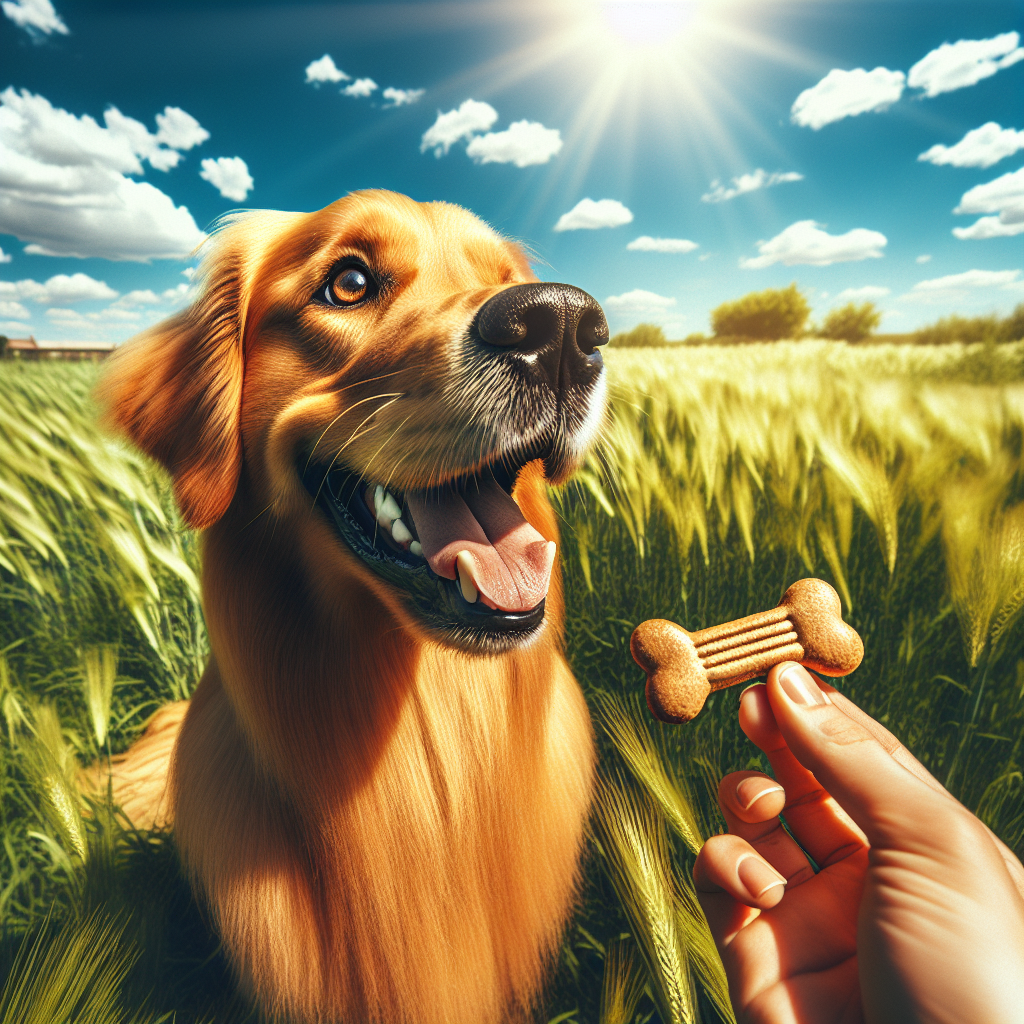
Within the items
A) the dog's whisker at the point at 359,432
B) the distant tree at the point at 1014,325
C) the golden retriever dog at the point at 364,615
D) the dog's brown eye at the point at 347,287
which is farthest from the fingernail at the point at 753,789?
the distant tree at the point at 1014,325

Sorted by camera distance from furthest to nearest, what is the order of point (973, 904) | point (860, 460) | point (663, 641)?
point (860, 460), point (663, 641), point (973, 904)

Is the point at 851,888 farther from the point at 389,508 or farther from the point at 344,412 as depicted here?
the point at 344,412

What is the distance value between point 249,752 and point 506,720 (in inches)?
25.4

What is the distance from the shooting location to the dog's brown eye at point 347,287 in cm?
142

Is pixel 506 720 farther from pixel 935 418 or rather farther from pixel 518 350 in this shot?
pixel 935 418

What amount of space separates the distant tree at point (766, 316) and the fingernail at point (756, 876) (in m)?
49.4

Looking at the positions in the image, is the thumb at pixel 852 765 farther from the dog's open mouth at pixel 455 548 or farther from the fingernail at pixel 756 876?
the dog's open mouth at pixel 455 548

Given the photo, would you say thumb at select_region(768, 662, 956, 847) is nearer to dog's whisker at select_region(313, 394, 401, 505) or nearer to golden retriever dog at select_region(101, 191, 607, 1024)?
golden retriever dog at select_region(101, 191, 607, 1024)

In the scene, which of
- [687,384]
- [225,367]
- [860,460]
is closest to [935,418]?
[860,460]

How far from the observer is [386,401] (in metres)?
1.27

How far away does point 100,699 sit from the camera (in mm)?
1846

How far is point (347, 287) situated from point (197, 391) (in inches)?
17.1

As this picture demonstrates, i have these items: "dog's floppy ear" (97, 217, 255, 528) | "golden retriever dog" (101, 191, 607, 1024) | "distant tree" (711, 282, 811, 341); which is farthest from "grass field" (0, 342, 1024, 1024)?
"distant tree" (711, 282, 811, 341)

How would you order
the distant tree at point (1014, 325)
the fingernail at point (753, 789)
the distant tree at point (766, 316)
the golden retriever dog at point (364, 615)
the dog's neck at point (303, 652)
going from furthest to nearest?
the distant tree at point (766, 316), the distant tree at point (1014, 325), the dog's neck at point (303, 652), the golden retriever dog at point (364, 615), the fingernail at point (753, 789)
